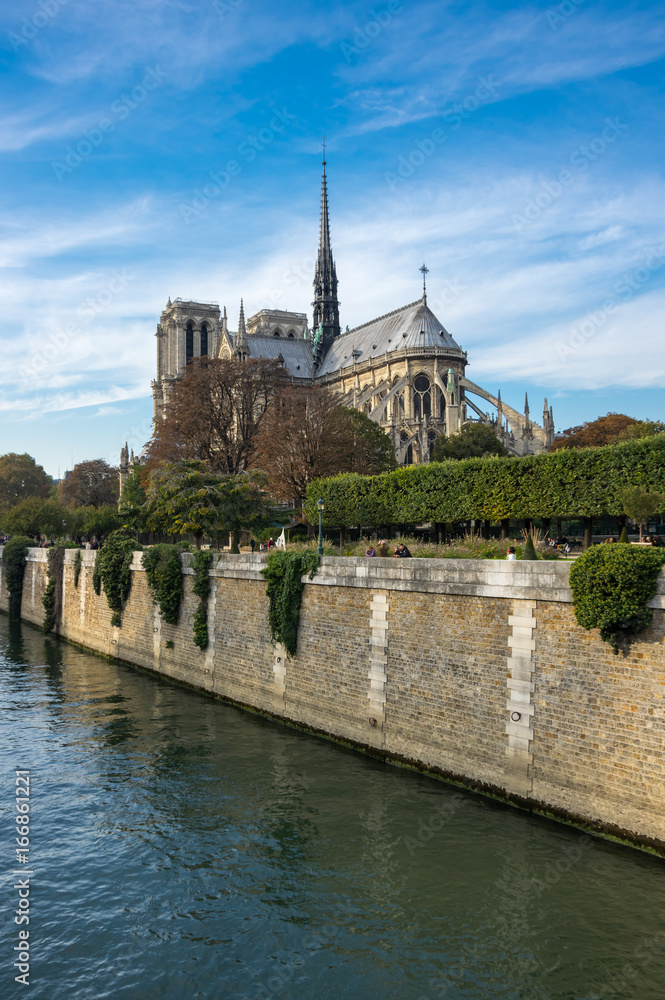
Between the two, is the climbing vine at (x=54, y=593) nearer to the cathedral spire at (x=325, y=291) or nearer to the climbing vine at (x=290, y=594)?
the climbing vine at (x=290, y=594)

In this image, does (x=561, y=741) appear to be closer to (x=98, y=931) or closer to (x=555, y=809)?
(x=555, y=809)

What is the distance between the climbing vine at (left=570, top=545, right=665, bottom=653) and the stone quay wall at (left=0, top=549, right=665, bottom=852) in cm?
21

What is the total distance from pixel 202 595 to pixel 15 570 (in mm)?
27438

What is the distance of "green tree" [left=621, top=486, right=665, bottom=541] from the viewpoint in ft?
67.5

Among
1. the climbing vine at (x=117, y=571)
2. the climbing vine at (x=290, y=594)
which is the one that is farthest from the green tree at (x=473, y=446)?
the climbing vine at (x=290, y=594)

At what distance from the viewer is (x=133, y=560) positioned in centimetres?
2958

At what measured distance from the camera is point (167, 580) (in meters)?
25.9

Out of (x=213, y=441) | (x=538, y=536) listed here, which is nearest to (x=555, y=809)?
(x=538, y=536)

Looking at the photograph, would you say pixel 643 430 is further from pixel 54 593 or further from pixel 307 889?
pixel 307 889

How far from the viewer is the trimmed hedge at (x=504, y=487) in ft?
70.7

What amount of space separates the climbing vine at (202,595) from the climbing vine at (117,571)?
6.71m

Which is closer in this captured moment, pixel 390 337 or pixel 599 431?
pixel 599 431
